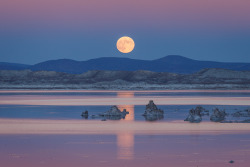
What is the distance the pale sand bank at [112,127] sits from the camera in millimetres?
21797

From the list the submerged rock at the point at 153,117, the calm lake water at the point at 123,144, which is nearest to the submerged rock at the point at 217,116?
the calm lake water at the point at 123,144

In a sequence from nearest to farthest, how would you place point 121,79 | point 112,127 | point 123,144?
point 123,144
point 112,127
point 121,79

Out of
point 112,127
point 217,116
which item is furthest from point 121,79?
point 112,127

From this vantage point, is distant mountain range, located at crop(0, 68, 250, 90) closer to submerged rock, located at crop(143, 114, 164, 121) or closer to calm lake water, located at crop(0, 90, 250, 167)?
submerged rock, located at crop(143, 114, 164, 121)

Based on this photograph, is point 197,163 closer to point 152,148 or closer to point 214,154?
point 214,154

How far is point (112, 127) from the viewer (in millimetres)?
23875

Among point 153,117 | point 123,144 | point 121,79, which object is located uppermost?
point 121,79

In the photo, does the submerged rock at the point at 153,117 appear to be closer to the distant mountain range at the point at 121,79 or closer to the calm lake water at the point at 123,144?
the calm lake water at the point at 123,144

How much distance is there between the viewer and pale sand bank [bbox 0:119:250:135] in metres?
21.8

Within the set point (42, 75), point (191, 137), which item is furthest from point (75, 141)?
point (42, 75)

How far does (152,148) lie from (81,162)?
336cm

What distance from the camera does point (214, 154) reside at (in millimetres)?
15398

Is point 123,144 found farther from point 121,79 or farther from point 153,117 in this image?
point 121,79

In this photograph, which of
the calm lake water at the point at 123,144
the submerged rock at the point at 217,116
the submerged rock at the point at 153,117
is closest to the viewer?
the calm lake water at the point at 123,144
